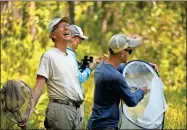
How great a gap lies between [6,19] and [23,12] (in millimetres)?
2225

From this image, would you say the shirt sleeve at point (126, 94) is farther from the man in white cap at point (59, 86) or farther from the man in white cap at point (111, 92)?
the man in white cap at point (59, 86)

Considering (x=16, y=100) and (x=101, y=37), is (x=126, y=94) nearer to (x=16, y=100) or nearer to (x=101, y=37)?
(x=16, y=100)

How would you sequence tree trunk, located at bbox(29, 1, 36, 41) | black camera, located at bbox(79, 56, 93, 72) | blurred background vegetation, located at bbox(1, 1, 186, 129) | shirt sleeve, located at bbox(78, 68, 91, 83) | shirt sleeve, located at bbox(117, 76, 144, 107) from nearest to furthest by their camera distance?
shirt sleeve, located at bbox(117, 76, 144, 107) < shirt sleeve, located at bbox(78, 68, 91, 83) < black camera, located at bbox(79, 56, 93, 72) < blurred background vegetation, located at bbox(1, 1, 186, 129) < tree trunk, located at bbox(29, 1, 36, 41)

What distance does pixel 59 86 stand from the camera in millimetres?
4660

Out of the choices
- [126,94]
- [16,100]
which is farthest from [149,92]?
[16,100]

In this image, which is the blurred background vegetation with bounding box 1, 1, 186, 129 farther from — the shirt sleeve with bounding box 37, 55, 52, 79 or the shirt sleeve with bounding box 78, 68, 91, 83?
the shirt sleeve with bounding box 37, 55, 52, 79

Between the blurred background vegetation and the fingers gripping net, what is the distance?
2.38 meters

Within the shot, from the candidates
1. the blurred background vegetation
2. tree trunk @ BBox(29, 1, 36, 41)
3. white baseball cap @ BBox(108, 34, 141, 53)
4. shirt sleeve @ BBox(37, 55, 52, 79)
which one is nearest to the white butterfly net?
white baseball cap @ BBox(108, 34, 141, 53)

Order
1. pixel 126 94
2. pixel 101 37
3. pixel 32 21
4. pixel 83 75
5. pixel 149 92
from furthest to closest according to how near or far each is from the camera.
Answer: pixel 101 37 → pixel 32 21 → pixel 149 92 → pixel 83 75 → pixel 126 94

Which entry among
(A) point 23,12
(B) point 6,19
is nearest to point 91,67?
(B) point 6,19

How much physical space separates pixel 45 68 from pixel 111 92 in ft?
1.87

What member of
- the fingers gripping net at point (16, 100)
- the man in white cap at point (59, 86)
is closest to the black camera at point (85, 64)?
the man in white cap at point (59, 86)

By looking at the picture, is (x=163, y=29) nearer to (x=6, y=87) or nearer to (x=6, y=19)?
(x=6, y=19)

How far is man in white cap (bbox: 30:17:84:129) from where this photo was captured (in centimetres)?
464
